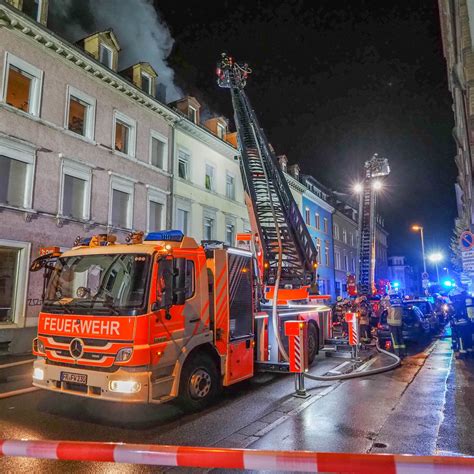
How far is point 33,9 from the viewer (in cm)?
1320

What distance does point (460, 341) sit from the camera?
34.4ft

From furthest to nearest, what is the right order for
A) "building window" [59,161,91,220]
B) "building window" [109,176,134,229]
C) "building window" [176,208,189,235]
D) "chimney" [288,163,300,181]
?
"chimney" [288,163,300,181], "building window" [176,208,189,235], "building window" [109,176,134,229], "building window" [59,161,91,220]

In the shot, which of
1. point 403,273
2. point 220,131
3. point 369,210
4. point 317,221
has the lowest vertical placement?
point 403,273

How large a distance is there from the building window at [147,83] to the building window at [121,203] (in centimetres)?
496

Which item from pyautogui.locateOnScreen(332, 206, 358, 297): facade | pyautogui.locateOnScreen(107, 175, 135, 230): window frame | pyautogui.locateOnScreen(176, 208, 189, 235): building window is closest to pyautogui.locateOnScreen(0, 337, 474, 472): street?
pyautogui.locateOnScreen(107, 175, 135, 230): window frame

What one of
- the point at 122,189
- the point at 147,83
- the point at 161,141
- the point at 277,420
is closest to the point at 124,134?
the point at 161,141

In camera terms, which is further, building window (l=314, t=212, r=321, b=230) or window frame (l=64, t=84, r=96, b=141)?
building window (l=314, t=212, r=321, b=230)

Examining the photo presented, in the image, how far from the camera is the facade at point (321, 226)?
3188 cm

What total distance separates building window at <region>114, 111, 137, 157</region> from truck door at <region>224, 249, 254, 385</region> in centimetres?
1133

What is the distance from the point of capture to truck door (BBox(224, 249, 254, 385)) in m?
6.32

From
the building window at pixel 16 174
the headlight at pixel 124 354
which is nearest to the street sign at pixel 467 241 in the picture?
the headlight at pixel 124 354

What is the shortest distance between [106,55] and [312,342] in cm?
1444

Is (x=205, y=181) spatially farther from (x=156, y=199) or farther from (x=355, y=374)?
(x=355, y=374)

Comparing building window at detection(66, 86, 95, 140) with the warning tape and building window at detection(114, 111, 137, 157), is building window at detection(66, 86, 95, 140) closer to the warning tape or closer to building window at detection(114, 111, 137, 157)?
building window at detection(114, 111, 137, 157)
